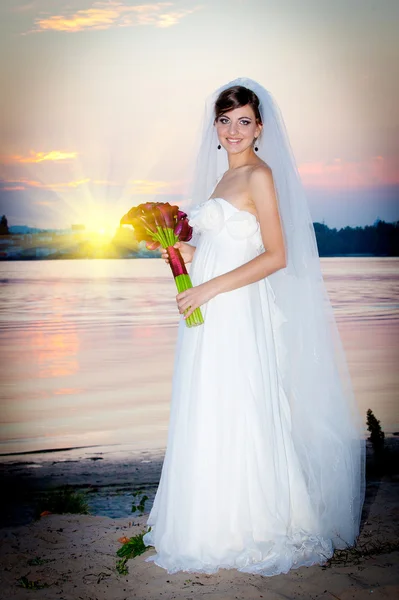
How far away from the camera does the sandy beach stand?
257 cm

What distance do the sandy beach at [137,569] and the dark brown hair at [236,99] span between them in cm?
184

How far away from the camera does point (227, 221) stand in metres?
2.68

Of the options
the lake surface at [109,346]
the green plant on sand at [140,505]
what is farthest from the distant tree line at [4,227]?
the green plant on sand at [140,505]

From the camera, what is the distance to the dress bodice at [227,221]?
105 inches

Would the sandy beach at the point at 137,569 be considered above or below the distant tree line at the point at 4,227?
below

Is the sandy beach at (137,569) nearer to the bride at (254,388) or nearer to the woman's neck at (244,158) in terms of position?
the bride at (254,388)

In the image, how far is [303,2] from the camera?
5.81 m

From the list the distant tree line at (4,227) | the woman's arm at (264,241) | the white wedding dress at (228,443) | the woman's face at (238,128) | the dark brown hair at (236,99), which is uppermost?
the distant tree line at (4,227)

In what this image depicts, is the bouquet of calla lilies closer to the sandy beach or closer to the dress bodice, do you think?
the dress bodice

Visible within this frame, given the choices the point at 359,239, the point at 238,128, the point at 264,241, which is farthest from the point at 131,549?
the point at 359,239

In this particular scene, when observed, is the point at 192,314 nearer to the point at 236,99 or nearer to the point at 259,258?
the point at 259,258

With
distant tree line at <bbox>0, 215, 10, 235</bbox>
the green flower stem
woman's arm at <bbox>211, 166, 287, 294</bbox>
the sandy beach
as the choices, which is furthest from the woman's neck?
distant tree line at <bbox>0, 215, 10, 235</bbox>

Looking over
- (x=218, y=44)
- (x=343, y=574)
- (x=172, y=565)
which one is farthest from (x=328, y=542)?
(x=218, y=44)

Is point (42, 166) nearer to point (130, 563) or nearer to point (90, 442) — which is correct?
point (90, 442)
